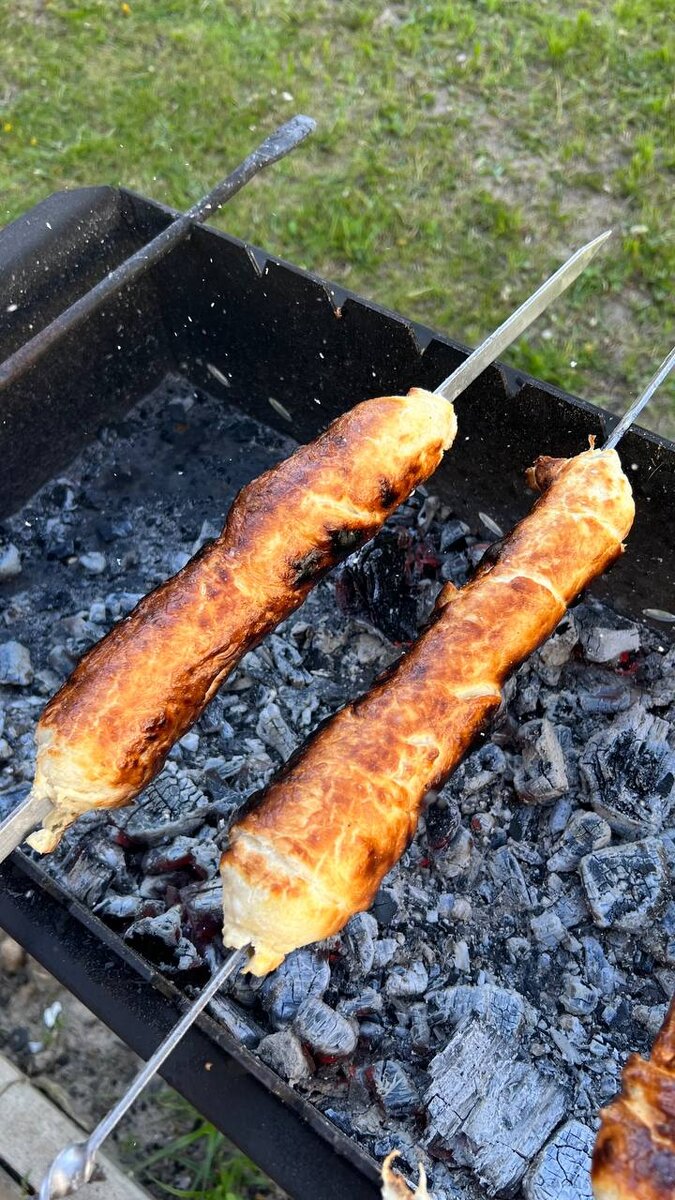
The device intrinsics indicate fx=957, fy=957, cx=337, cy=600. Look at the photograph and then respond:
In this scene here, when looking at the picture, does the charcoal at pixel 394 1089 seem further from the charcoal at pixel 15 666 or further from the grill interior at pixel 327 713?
the charcoal at pixel 15 666

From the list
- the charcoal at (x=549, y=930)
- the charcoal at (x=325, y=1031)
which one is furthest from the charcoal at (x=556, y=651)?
the charcoal at (x=325, y=1031)

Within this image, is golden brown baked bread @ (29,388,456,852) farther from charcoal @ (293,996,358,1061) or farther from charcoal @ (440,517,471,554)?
charcoal @ (440,517,471,554)

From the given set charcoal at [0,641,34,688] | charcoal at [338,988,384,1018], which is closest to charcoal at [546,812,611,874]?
charcoal at [338,988,384,1018]

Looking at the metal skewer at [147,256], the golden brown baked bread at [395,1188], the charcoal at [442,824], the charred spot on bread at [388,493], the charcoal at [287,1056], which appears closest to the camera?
the golden brown baked bread at [395,1188]

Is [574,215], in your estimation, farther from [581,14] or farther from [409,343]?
[409,343]

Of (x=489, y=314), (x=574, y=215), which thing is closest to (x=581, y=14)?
(x=574, y=215)

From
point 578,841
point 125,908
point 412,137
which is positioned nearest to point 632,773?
point 578,841

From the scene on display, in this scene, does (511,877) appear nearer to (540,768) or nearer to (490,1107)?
(540,768)
